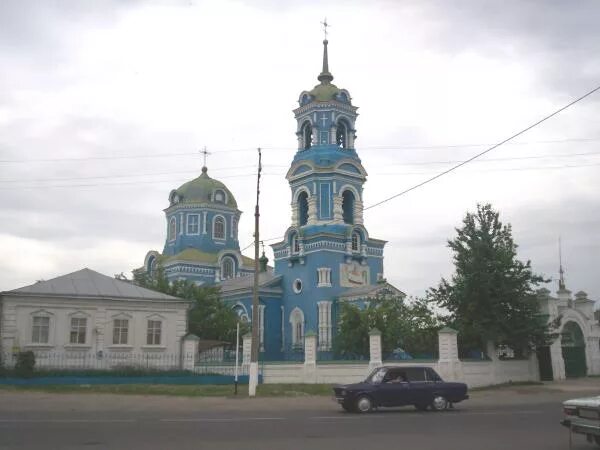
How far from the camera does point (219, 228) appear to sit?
195 feet

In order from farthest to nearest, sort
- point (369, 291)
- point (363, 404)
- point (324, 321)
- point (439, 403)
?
point (324, 321) → point (369, 291) → point (439, 403) → point (363, 404)

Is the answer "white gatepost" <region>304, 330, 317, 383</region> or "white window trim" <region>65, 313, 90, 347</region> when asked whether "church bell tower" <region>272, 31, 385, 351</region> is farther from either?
"white window trim" <region>65, 313, 90, 347</region>

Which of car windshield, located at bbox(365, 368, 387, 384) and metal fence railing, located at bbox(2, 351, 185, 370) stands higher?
metal fence railing, located at bbox(2, 351, 185, 370)

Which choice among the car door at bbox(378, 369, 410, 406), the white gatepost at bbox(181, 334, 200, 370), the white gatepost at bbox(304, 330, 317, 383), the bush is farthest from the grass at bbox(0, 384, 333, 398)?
the car door at bbox(378, 369, 410, 406)

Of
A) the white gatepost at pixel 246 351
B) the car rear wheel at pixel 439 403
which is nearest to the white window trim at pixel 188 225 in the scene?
the white gatepost at pixel 246 351

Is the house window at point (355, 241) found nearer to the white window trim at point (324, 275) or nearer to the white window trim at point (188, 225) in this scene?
the white window trim at point (324, 275)

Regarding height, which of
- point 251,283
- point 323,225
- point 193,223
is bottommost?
point 251,283

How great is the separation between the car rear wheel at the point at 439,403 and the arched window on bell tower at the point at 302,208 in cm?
3185

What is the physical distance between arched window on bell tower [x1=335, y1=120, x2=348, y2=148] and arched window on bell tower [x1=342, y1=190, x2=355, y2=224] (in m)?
4.09

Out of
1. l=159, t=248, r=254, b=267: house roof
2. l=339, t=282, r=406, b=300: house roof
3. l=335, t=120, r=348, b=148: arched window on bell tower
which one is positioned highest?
l=335, t=120, r=348, b=148: arched window on bell tower

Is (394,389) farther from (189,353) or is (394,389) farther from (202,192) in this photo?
(202,192)

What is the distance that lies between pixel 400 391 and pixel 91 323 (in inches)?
681

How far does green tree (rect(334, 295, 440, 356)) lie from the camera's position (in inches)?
1214

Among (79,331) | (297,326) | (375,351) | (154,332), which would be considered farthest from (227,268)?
(375,351)
